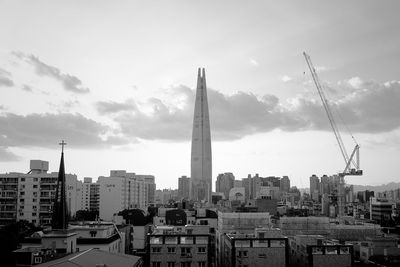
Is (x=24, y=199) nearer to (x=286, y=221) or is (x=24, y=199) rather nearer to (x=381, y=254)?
(x=286, y=221)

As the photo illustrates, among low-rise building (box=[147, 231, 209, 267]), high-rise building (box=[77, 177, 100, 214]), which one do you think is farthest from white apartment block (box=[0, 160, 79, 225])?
low-rise building (box=[147, 231, 209, 267])

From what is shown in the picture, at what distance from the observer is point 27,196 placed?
277 ft

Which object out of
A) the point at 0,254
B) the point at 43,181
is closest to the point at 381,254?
the point at 0,254

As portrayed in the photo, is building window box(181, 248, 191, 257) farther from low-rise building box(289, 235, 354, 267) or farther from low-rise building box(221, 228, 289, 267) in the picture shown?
low-rise building box(289, 235, 354, 267)

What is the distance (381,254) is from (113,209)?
91.9 metres

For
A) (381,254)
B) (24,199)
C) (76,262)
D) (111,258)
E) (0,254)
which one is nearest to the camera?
(76,262)

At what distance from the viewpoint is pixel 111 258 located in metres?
33.9

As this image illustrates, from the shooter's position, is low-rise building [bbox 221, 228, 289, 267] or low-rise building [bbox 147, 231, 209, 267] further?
low-rise building [bbox 147, 231, 209, 267]

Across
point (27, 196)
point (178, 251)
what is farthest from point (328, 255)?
point (27, 196)

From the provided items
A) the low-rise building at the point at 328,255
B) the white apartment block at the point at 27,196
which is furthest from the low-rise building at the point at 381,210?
the low-rise building at the point at 328,255

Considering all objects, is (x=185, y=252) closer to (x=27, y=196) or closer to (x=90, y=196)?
(x=27, y=196)

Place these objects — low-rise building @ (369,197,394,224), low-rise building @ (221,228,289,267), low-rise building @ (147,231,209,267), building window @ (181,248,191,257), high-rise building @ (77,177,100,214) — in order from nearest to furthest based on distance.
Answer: low-rise building @ (221,228,289,267)
low-rise building @ (147,231,209,267)
building window @ (181,248,191,257)
high-rise building @ (77,177,100,214)
low-rise building @ (369,197,394,224)

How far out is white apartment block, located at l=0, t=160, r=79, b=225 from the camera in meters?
84.0

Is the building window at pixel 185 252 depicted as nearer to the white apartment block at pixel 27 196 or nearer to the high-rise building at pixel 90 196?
the white apartment block at pixel 27 196
